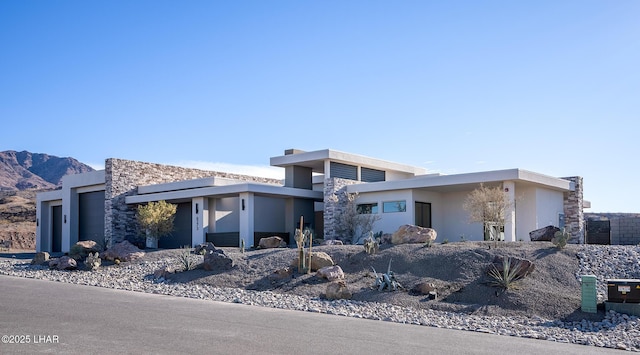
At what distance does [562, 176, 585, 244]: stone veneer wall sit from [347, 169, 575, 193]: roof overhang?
43 centimetres

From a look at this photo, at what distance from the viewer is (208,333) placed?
420 inches

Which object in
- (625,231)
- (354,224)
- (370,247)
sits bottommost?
(370,247)

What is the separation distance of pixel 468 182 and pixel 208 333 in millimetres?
18690

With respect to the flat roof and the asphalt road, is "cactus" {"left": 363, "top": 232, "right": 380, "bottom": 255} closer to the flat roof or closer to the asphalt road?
the asphalt road

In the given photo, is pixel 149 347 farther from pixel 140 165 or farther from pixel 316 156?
pixel 140 165

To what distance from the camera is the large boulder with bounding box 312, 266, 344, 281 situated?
18.7 meters

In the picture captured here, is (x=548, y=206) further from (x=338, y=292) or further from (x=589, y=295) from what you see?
(x=338, y=292)

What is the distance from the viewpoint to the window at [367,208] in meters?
30.7

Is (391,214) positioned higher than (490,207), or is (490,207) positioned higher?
(490,207)

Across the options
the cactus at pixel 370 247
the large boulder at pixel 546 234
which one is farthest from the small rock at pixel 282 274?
the large boulder at pixel 546 234

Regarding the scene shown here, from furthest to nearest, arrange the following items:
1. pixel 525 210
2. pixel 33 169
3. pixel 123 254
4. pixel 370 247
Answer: pixel 33 169 → pixel 525 210 → pixel 123 254 → pixel 370 247

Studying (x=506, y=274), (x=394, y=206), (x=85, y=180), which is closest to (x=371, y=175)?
(x=394, y=206)

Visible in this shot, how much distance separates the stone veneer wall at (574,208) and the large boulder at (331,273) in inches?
647

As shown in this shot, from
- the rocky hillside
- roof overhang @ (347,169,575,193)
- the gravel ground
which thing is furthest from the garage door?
the rocky hillside
